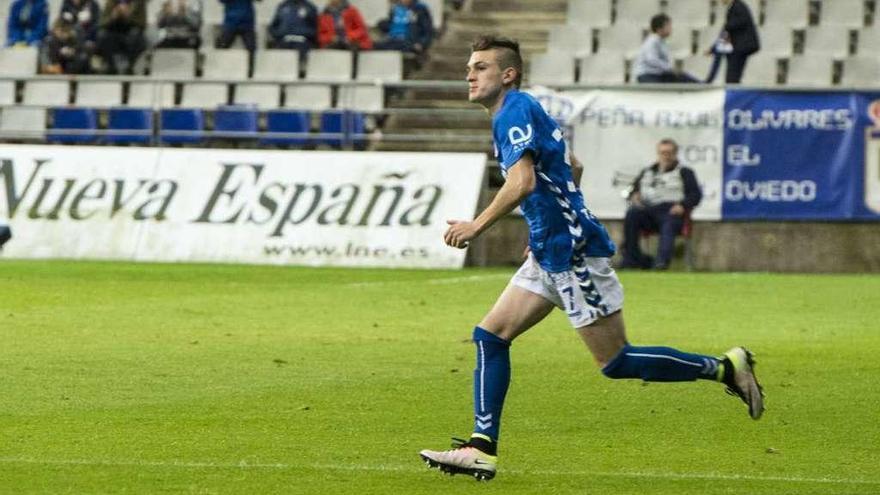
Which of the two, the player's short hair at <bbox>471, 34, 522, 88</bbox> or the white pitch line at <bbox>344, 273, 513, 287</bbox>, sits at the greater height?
the player's short hair at <bbox>471, 34, 522, 88</bbox>

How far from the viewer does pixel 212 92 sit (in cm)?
2652


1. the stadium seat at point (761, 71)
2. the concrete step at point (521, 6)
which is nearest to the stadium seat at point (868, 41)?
the stadium seat at point (761, 71)

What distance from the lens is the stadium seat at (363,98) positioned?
25.6m

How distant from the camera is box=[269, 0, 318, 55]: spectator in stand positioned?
27.8 m

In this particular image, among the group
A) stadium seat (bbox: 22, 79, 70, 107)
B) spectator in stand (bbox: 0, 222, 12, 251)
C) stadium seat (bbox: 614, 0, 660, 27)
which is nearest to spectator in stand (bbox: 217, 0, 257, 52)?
stadium seat (bbox: 22, 79, 70, 107)

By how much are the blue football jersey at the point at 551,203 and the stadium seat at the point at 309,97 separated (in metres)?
17.3

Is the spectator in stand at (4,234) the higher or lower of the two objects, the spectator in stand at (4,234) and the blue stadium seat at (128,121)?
the lower

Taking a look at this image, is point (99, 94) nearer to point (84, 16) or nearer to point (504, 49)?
point (84, 16)

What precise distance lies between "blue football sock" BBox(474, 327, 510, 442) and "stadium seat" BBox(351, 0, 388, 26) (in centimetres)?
2138

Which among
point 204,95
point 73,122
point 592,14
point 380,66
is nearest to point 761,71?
point 592,14

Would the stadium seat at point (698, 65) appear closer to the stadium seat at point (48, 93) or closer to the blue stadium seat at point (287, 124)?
the blue stadium seat at point (287, 124)

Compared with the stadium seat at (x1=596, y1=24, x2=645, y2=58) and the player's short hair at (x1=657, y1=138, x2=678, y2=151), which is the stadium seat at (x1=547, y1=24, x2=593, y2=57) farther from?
the player's short hair at (x1=657, y1=138, x2=678, y2=151)

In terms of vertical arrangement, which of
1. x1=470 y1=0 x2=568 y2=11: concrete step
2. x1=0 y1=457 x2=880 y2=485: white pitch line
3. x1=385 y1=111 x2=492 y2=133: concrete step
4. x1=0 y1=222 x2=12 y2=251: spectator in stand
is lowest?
x1=0 y1=222 x2=12 y2=251: spectator in stand

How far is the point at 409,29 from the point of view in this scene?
27.8m
